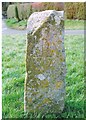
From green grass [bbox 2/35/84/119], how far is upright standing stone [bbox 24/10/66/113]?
205 millimetres

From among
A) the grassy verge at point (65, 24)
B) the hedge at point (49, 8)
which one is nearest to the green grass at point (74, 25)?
the grassy verge at point (65, 24)

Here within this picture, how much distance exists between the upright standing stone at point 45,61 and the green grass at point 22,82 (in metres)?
0.21

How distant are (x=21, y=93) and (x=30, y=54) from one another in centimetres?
96

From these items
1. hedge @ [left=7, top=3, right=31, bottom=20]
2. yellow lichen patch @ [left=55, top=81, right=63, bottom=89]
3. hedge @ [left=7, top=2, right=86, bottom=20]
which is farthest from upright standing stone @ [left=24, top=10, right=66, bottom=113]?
hedge @ [left=7, top=3, right=31, bottom=20]

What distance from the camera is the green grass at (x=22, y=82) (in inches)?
154

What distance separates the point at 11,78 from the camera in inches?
200

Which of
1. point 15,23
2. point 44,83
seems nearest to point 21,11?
point 15,23

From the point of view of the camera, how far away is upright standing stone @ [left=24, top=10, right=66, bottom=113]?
3510 mm

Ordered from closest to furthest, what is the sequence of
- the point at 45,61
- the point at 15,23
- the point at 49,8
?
the point at 45,61 → the point at 49,8 → the point at 15,23

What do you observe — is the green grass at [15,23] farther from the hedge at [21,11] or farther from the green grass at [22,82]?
the green grass at [22,82]

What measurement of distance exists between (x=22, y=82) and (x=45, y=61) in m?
1.35

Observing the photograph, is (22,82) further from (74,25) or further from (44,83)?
(74,25)

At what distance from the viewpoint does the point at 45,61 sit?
3.57m

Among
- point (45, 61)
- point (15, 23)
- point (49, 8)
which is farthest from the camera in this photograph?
point (15, 23)
